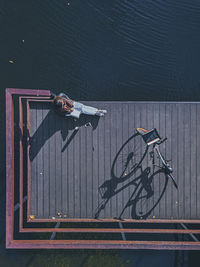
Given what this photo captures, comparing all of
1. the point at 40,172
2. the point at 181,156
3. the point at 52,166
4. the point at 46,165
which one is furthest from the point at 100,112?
the point at 181,156

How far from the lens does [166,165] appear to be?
21.5 feet

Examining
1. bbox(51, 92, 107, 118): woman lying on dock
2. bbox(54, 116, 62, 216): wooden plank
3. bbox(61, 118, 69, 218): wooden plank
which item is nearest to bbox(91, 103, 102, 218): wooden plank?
bbox(51, 92, 107, 118): woman lying on dock

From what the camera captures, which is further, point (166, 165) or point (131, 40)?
point (131, 40)

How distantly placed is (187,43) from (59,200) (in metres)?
10.2

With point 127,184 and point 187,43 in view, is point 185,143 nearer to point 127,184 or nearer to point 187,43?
point 127,184

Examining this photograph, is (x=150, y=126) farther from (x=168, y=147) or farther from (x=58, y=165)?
(x=58, y=165)

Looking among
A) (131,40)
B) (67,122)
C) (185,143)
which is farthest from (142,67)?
(67,122)

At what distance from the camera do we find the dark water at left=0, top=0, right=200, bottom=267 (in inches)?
362

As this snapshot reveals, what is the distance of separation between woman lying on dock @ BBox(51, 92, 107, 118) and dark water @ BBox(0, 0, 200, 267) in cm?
272

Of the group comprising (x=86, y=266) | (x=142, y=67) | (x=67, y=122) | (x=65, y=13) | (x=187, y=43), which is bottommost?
(x=86, y=266)

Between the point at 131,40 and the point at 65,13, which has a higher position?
the point at 65,13

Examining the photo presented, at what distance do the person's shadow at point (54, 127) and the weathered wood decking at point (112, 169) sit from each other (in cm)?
4

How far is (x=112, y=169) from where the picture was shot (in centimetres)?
711

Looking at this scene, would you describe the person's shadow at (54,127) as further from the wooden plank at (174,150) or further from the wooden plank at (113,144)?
the wooden plank at (174,150)
